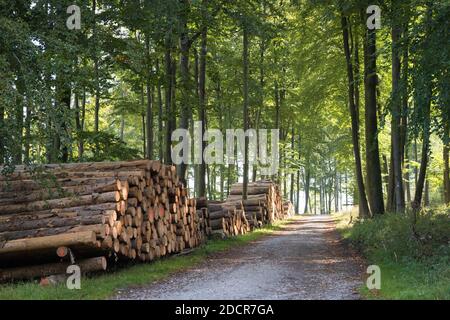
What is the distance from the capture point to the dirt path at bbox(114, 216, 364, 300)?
812cm

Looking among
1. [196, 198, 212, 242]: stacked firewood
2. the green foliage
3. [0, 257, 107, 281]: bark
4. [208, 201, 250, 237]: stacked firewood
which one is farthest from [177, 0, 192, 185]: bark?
[0, 257, 107, 281]: bark

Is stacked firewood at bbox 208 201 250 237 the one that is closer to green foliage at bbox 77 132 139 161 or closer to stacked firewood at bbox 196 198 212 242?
stacked firewood at bbox 196 198 212 242

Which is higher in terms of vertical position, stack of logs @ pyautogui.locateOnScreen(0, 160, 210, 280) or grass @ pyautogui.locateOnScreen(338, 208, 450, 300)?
stack of logs @ pyautogui.locateOnScreen(0, 160, 210, 280)

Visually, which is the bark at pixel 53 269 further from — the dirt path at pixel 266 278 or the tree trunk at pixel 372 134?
the tree trunk at pixel 372 134

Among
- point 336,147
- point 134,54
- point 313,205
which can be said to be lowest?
point 313,205

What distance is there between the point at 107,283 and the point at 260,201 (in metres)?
18.7

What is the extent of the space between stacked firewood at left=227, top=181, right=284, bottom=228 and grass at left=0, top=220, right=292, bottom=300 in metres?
12.1

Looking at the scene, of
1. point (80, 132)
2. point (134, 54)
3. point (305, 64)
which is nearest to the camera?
point (134, 54)

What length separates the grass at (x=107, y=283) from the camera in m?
8.11

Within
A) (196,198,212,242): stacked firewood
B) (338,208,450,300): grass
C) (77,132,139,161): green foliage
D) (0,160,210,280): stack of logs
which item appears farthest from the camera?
(196,198,212,242): stacked firewood
